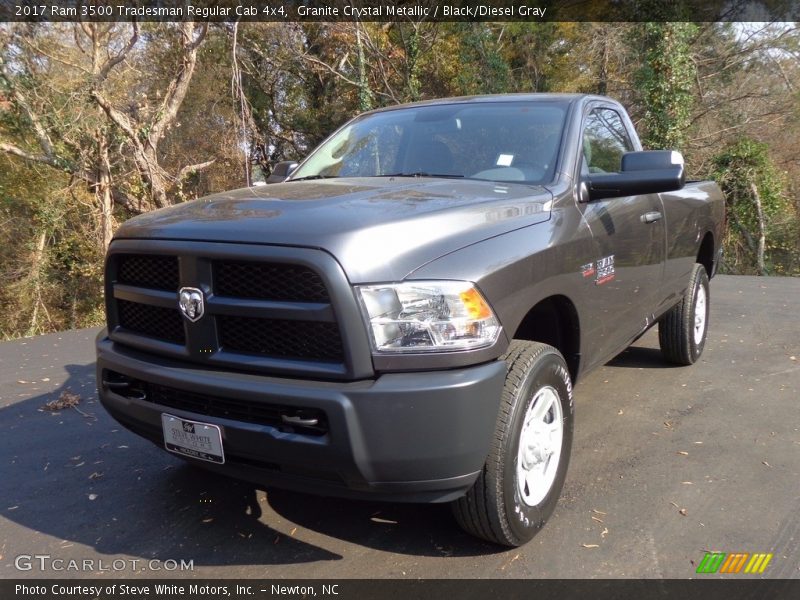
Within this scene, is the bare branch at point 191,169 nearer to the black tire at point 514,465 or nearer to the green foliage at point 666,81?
A: the green foliage at point 666,81

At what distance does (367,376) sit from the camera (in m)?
2.19

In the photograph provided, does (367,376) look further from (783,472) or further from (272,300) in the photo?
(783,472)

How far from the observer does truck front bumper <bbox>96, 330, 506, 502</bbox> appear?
2146 millimetres

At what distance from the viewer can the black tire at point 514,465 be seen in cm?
241

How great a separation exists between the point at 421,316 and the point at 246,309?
0.61m

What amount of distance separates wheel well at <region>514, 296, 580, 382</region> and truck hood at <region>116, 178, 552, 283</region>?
1.49ft

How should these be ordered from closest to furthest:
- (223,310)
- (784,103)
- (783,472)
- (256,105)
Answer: (223,310) < (783,472) < (784,103) < (256,105)

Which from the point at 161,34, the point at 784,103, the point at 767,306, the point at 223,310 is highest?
the point at 161,34

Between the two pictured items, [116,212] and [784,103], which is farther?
[784,103]

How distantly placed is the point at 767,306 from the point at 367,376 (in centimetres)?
711

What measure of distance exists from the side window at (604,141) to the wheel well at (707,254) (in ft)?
4.95

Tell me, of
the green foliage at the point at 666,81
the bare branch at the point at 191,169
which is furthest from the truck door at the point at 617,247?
the bare branch at the point at 191,169

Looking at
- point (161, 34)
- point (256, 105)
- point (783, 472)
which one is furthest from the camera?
point (256, 105)
